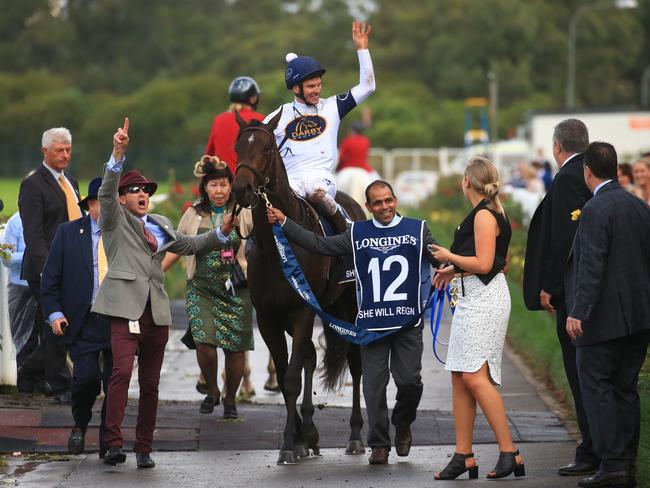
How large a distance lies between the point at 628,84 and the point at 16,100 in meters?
42.8

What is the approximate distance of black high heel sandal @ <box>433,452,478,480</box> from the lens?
8484 millimetres

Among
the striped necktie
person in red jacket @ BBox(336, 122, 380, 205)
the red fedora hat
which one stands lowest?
the striped necktie

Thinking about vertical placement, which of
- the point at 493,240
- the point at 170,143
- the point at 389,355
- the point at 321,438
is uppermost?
the point at 170,143

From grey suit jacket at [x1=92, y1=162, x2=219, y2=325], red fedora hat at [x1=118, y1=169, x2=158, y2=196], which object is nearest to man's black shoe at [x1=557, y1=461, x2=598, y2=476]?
grey suit jacket at [x1=92, y1=162, x2=219, y2=325]

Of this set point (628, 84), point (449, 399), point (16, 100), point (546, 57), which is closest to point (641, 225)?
point (449, 399)

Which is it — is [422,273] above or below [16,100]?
below

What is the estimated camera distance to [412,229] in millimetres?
9109

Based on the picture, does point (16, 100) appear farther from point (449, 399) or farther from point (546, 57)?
point (449, 399)

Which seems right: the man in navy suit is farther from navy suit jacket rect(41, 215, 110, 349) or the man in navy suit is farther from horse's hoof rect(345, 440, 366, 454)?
horse's hoof rect(345, 440, 366, 454)

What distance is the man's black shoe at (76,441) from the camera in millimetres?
9453

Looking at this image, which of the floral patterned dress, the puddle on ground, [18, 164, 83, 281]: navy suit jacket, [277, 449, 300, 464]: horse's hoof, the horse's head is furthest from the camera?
the floral patterned dress

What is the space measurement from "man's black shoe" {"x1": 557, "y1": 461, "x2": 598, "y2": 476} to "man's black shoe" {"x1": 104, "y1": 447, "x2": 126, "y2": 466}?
270 cm

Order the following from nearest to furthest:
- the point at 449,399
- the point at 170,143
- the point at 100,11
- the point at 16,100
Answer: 1. the point at 449,399
2. the point at 170,143
3. the point at 16,100
4. the point at 100,11

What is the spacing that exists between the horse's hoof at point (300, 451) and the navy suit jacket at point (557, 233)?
178cm
